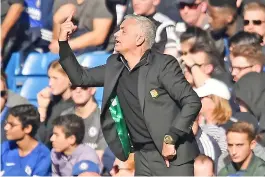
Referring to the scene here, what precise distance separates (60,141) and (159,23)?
1376 millimetres

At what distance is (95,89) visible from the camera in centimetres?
769

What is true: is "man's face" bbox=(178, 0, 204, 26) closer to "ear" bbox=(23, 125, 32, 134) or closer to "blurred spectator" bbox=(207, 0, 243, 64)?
"blurred spectator" bbox=(207, 0, 243, 64)

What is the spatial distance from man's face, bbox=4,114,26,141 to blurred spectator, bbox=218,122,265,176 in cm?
211

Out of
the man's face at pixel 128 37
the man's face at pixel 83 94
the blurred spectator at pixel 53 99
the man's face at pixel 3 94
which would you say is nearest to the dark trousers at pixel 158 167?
the man's face at pixel 128 37

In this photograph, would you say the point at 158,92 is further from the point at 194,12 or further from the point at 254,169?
the point at 194,12

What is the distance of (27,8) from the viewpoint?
27.8 ft

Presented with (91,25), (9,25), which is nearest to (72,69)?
(91,25)

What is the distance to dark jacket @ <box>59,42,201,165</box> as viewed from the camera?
197 inches

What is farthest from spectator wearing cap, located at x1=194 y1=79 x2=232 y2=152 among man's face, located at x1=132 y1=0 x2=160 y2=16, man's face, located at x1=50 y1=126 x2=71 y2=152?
man's face, located at x1=50 y1=126 x2=71 y2=152

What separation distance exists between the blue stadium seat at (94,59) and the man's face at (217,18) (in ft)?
3.48

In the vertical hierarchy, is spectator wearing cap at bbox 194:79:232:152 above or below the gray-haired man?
below

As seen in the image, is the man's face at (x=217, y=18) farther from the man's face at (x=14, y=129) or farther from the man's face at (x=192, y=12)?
the man's face at (x=14, y=129)

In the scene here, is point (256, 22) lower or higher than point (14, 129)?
higher

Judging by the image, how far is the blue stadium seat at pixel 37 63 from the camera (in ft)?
26.6
